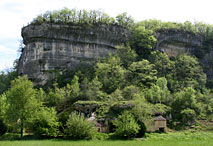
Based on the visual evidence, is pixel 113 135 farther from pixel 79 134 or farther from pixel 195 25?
pixel 195 25

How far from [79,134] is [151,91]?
58.5 ft

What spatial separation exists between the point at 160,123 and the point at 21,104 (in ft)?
58.5

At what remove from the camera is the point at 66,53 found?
5369cm

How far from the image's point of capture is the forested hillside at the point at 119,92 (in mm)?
31266

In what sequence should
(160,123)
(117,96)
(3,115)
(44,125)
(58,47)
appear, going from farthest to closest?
(58,47), (117,96), (160,123), (3,115), (44,125)

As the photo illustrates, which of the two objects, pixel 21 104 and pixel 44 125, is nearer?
pixel 44 125

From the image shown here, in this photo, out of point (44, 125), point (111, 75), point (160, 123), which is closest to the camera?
point (44, 125)

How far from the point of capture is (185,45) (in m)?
65.1


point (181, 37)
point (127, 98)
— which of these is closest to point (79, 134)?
point (127, 98)

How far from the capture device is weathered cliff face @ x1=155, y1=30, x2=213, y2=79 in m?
62.6

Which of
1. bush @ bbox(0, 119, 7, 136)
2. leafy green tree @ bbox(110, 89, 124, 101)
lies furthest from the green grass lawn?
leafy green tree @ bbox(110, 89, 124, 101)

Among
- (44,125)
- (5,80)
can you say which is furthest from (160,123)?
(5,80)

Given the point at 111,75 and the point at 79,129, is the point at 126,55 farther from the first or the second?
the point at 79,129

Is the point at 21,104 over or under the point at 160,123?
over
